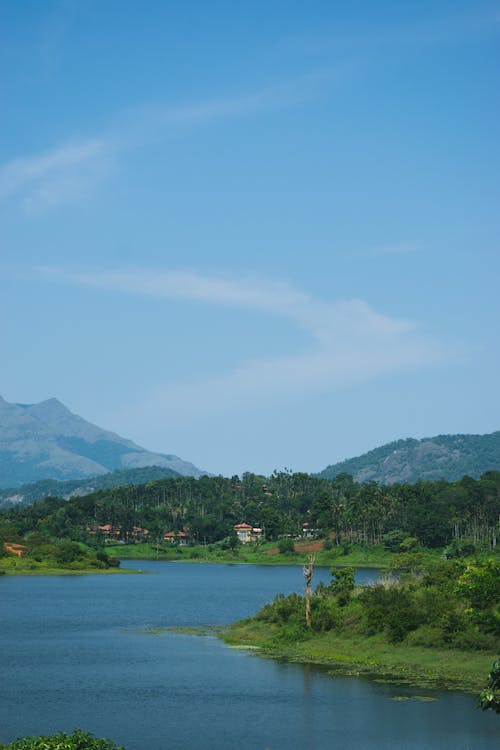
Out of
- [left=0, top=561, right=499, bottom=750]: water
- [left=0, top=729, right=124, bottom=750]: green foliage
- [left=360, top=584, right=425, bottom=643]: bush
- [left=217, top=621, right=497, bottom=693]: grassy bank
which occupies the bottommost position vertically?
[left=0, top=561, right=499, bottom=750]: water

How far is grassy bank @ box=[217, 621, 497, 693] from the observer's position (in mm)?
58688

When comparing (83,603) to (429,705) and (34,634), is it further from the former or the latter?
(429,705)

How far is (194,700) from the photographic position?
183 ft

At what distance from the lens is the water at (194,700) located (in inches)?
1843

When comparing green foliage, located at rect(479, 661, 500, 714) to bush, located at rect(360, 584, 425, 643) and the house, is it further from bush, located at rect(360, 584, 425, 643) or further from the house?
the house

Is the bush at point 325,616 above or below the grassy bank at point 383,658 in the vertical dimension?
above

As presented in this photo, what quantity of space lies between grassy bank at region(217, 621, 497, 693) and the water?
2001 millimetres

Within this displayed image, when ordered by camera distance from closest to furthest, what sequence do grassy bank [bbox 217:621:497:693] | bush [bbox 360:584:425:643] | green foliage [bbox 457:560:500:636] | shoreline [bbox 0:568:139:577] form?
grassy bank [bbox 217:621:497:693] → green foliage [bbox 457:560:500:636] → bush [bbox 360:584:425:643] → shoreline [bbox 0:568:139:577]

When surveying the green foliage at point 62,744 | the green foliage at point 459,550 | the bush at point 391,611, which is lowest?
the green foliage at point 62,744

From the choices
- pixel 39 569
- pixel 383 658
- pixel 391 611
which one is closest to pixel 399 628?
pixel 391 611

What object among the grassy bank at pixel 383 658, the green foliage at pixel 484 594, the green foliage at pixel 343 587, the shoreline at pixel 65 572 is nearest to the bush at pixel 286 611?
the grassy bank at pixel 383 658

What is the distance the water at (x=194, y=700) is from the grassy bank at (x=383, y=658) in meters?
2.00

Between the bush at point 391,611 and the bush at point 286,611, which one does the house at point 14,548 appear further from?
the bush at point 391,611

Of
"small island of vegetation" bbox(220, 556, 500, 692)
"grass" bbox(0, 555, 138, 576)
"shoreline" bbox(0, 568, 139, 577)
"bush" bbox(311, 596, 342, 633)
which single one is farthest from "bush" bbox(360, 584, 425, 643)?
"grass" bbox(0, 555, 138, 576)
